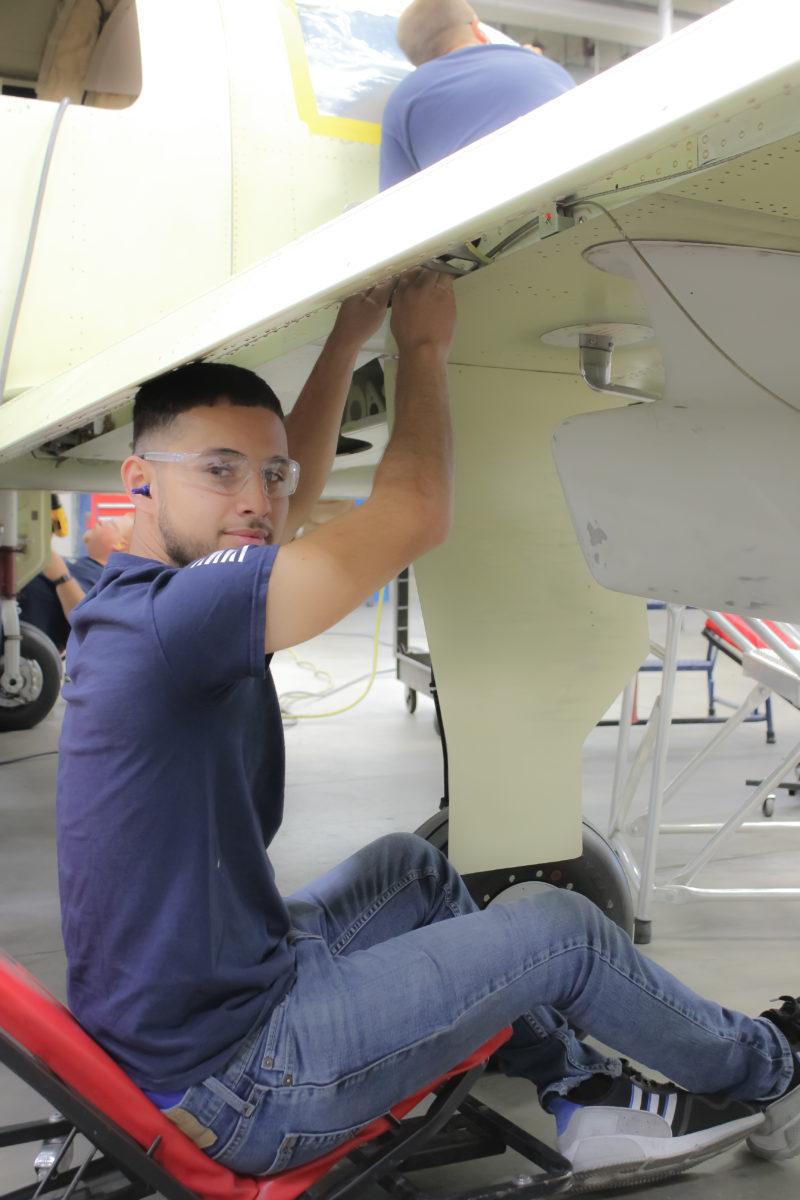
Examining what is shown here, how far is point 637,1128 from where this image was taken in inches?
60.3

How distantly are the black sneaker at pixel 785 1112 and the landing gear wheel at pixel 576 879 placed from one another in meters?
0.57

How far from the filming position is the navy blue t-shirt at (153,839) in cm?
118

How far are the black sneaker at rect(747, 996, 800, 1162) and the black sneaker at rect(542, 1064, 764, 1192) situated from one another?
4 cm

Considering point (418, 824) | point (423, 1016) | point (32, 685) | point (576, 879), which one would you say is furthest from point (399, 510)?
point (32, 685)

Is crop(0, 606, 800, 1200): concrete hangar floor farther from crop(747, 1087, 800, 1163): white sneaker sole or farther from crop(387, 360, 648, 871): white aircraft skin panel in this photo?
crop(387, 360, 648, 871): white aircraft skin panel

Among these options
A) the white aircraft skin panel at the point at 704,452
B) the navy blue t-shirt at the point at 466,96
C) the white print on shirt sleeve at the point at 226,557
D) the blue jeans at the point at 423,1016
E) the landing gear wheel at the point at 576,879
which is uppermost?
the navy blue t-shirt at the point at 466,96

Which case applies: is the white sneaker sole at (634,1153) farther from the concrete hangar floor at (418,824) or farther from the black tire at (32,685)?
the black tire at (32,685)

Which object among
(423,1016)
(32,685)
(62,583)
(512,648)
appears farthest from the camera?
(62,583)

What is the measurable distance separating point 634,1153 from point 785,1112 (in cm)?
27

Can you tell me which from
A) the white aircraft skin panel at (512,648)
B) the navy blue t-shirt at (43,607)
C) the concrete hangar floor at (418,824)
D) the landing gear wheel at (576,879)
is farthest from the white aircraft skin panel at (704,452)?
the navy blue t-shirt at (43,607)

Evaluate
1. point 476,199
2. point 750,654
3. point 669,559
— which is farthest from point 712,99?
point 750,654

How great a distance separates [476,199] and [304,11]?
86.6 inches

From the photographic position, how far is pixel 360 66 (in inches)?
106

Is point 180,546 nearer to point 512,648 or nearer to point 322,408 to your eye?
point 322,408
